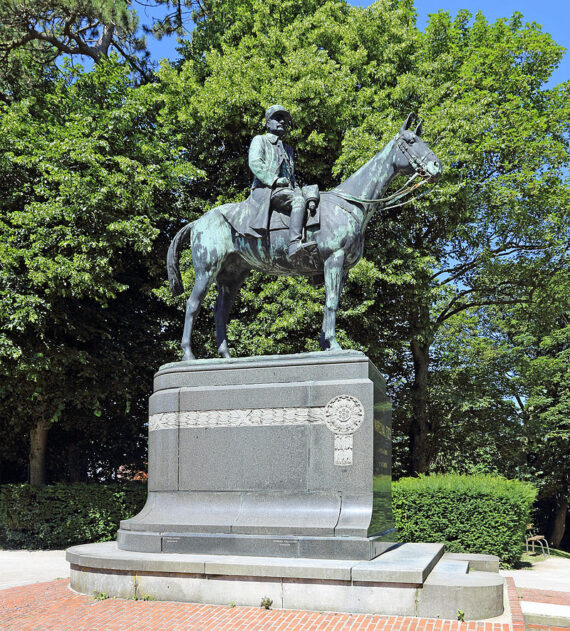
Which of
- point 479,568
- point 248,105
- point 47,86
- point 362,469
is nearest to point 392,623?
point 362,469

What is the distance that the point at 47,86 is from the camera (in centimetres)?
2211

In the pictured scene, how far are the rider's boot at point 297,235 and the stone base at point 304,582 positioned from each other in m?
4.16

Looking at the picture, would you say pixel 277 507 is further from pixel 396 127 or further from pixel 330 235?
pixel 396 127

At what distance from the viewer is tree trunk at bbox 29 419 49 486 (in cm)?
2058

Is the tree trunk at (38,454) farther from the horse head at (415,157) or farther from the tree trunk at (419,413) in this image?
the horse head at (415,157)

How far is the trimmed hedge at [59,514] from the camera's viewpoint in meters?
19.3

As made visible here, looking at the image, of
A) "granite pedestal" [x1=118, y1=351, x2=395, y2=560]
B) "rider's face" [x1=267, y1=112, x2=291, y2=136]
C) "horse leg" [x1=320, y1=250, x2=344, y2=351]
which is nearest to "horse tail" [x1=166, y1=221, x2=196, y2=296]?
"granite pedestal" [x1=118, y1=351, x2=395, y2=560]

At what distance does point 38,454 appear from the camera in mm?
20875

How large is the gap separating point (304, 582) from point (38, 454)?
15.3 meters

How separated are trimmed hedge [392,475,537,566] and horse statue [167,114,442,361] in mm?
7338

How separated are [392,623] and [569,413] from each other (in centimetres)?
2319

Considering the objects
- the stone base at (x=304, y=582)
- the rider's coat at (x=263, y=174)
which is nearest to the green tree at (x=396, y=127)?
the rider's coat at (x=263, y=174)

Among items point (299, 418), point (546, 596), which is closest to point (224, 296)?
point (299, 418)

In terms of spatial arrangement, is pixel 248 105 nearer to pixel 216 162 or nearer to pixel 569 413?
pixel 216 162
